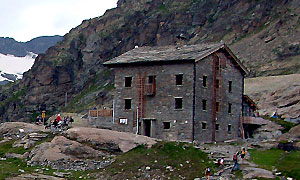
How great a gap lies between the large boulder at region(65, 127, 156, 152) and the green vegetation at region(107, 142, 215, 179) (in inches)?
39.5

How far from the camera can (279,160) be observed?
1789 inches

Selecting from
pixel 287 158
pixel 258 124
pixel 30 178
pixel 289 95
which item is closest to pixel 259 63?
pixel 289 95

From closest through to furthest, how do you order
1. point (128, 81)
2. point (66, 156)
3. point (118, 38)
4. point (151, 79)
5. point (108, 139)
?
point (66, 156)
point (108, 139)
point (151, 79)
point (128, 81)
point (118, 38)

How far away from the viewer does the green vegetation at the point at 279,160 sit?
41044 millimetres

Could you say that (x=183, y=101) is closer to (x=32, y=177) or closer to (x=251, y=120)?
(x=251, y=120)

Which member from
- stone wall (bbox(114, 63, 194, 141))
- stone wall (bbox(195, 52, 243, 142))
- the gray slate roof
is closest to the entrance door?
stone wall (bbox(114, 63, 194, 141))

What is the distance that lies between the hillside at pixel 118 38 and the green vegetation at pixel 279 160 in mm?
87143

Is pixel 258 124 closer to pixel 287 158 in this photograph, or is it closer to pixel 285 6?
pixel 287 158

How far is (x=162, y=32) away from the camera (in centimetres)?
16600

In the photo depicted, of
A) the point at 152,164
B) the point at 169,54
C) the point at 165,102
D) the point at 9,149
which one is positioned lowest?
the point at 152,164

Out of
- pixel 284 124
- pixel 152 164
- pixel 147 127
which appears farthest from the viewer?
pixel 284 124

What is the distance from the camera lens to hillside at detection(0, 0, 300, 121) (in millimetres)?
146375

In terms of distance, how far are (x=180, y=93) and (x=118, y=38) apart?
119m

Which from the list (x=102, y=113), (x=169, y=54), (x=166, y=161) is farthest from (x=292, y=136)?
(x=102, y=113)
